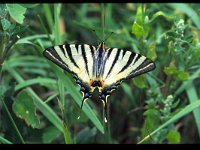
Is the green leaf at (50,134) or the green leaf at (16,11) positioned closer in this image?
the green leaf at (16,11)

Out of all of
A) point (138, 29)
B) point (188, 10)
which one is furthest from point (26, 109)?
point (188, 10)

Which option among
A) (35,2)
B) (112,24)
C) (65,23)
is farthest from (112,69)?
(65,23)

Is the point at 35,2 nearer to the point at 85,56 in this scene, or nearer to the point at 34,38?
the point at 34,38

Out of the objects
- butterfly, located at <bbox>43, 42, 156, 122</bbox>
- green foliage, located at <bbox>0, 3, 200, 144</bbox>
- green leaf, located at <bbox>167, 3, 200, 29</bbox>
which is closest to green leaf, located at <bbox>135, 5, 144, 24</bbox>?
green foliage, located at <bbox>0, 3, 200, 144</bbox>

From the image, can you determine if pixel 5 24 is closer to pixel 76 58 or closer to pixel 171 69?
pixel 76 58

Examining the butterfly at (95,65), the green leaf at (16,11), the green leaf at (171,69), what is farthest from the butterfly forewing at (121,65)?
the green leaf at (16,11)

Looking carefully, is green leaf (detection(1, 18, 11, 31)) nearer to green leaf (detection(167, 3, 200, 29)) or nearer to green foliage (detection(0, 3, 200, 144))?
green foliage (detection(0, 3, 200, 144))

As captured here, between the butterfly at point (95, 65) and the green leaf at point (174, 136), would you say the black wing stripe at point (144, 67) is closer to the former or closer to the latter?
the butterfly at point (95, 65)
